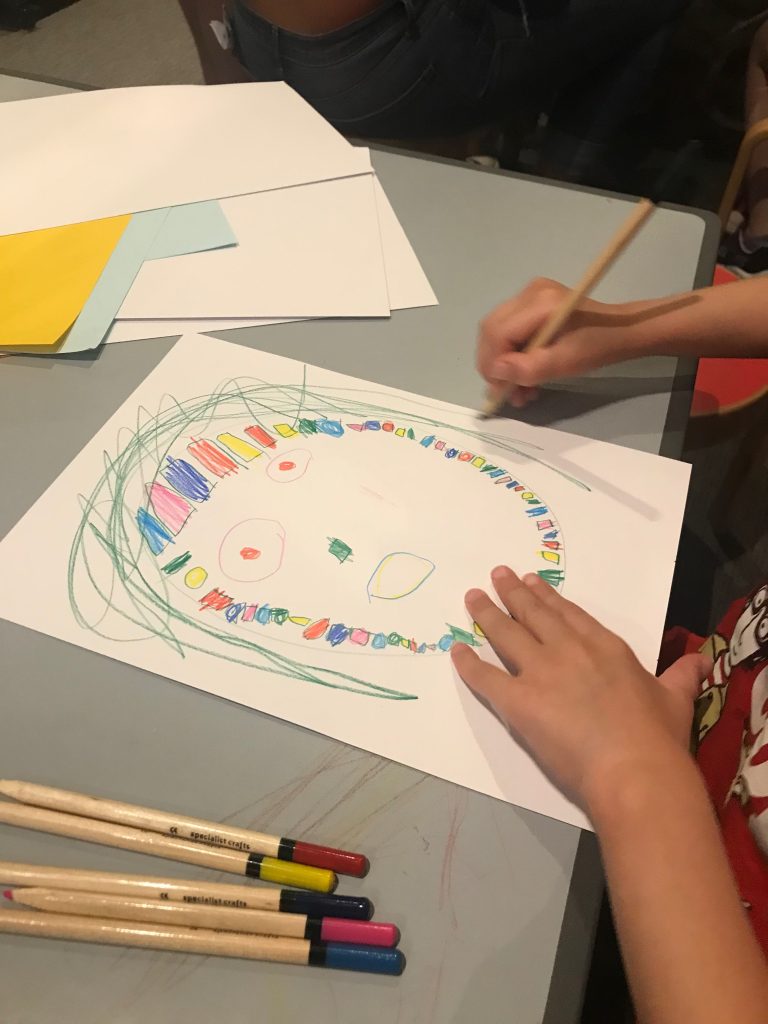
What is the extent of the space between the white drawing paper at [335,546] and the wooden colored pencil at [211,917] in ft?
0.28

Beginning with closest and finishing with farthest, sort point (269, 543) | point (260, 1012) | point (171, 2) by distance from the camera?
point (260, 1012) → point (269, 543) → point (171, 2)

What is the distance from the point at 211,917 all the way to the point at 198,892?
0.5 inches

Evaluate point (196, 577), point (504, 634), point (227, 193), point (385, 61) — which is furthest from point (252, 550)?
point (385, 61)

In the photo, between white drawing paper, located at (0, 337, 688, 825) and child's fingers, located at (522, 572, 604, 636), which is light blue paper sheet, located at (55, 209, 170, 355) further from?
child's fingers, located at (522, 572, 604, 636)

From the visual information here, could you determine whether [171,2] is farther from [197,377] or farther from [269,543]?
[269,543]

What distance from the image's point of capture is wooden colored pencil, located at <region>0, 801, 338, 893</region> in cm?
36

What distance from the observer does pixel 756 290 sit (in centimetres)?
58

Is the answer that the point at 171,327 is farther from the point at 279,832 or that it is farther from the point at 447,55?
the point at 447,55

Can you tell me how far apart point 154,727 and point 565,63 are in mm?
1053

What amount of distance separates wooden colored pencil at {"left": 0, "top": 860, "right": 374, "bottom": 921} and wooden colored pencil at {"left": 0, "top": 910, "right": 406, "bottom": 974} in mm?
12

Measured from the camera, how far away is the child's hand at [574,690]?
0.39 metres

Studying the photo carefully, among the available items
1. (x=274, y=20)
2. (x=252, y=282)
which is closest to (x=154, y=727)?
(x=252, y=282)

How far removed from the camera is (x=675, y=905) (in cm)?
35

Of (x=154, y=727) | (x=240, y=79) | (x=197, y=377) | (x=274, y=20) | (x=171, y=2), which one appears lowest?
(x=154, y=727)
